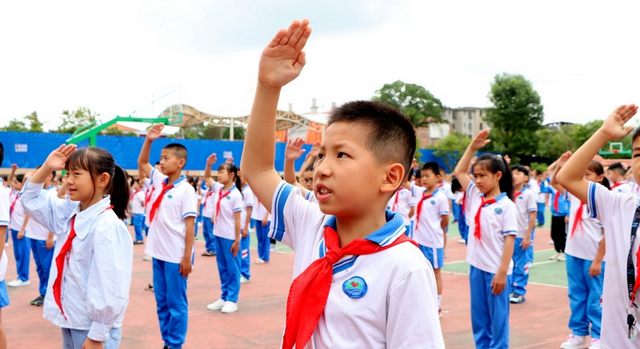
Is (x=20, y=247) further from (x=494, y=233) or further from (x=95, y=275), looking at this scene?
(x=494, y=233)

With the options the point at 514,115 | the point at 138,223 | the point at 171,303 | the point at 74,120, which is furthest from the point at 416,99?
the point at 171,303

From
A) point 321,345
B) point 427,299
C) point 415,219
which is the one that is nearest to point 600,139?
point 427,299

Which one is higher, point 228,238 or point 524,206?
point 524,206

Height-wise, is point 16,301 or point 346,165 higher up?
point 346,165

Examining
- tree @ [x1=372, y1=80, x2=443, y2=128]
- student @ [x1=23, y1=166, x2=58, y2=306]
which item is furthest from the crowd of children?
tree @ [x1=372, y1=80, x2=443, y2=128]

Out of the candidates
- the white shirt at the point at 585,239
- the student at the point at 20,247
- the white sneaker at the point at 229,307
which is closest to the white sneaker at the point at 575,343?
the white shirt at the point at 585,239

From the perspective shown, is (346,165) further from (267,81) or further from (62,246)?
(62,246)

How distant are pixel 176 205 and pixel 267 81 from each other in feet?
13.6

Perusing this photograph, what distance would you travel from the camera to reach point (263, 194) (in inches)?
79.2

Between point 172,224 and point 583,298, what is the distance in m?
4.13

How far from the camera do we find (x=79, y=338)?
3.08 meters

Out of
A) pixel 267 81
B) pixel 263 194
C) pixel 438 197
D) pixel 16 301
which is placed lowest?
pixel 16 301

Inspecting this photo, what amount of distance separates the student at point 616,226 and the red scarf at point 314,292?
168 cm

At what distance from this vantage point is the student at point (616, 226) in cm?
281
